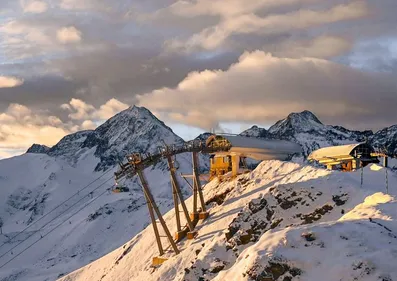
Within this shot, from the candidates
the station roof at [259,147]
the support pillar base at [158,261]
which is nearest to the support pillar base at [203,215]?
the support pillar base at [158,261]

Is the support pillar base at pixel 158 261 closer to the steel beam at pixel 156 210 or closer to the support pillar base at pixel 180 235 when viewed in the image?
the steel beam at pixel 156 210

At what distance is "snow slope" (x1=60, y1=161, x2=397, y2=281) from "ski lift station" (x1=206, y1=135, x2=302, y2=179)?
117 inches

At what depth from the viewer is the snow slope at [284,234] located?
23594 millimetres

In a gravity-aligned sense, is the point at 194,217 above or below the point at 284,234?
below

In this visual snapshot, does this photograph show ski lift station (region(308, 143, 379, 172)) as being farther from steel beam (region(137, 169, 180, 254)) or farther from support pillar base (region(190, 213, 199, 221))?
steel beam (region(137, 169, 180, 254))

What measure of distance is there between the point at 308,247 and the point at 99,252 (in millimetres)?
83887

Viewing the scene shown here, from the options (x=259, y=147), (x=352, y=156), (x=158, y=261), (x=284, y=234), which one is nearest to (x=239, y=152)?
(x=259, y=147)

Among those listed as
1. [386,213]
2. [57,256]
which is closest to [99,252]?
[57,256]

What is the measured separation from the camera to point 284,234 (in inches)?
1006

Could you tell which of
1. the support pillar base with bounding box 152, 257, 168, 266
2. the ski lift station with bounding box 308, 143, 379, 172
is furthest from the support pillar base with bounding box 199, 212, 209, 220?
the ski lift station with bounding box 308, 143, 379, 172

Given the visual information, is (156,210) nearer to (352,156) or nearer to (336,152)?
(336,152)

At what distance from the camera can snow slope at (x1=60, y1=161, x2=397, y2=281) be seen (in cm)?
2359

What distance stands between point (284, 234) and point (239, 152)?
3471 cm

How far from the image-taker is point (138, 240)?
5931cm
